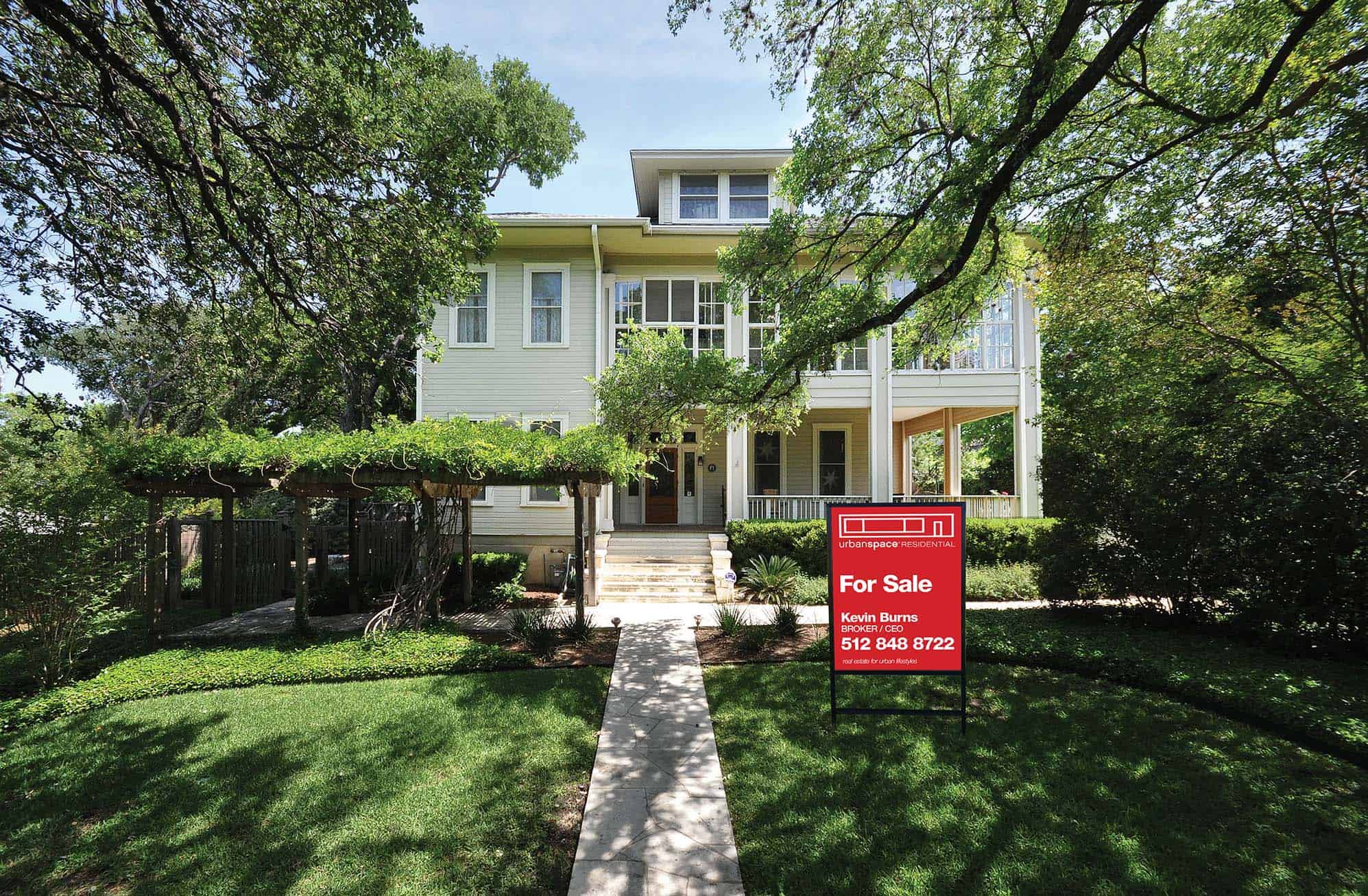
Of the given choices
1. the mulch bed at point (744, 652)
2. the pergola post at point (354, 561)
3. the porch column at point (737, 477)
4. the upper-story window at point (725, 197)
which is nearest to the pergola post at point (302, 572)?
the pergola post at point (354, 561)

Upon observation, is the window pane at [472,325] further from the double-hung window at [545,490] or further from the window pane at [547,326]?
the double-hung window at [545,490]

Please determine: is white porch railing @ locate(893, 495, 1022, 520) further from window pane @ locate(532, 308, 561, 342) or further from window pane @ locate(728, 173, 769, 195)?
window pane @ locate(532, 308, 561, 342)

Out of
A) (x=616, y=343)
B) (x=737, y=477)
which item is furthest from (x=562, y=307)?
(x=737, y=477)

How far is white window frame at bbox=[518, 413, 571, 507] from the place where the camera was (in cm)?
1250

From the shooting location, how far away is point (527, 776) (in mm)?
4047

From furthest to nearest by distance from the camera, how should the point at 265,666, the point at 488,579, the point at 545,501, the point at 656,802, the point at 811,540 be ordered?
the point at 545,501 < the point at 811,540 < the point at 488,579 < the point at 265,666 < the point at 656,802

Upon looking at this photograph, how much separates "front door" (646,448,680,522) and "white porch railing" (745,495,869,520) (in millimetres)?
A: 2613

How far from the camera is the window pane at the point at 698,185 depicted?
14180mm

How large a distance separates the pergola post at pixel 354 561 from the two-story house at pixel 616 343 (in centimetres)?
250

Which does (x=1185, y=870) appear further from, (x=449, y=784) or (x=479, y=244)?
(x=479, y=244)

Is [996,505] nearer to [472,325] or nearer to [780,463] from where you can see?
[780,463]

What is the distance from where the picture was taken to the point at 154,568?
7148 mm

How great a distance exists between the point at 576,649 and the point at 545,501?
5.87 meters

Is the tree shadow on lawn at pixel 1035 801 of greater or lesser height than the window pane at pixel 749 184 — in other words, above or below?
below
